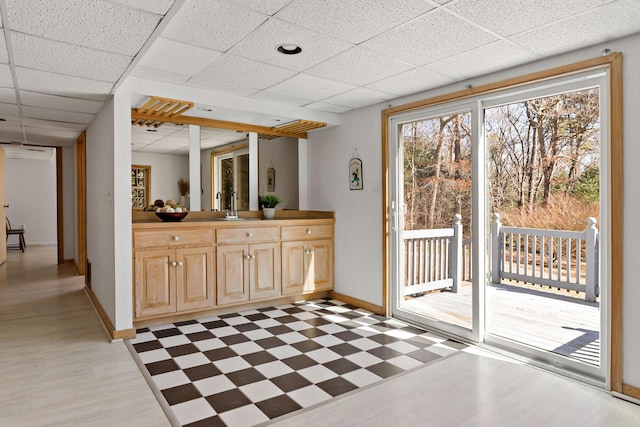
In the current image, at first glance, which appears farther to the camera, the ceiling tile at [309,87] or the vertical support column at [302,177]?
the vertical support column at [302,177]

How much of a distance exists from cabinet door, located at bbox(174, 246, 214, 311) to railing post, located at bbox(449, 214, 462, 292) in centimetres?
234

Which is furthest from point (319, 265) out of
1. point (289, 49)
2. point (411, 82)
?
point (289, 49)

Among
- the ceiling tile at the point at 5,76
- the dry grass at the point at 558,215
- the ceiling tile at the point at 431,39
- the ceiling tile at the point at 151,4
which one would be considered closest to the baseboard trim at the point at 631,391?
the dry grass at the point at 558,215

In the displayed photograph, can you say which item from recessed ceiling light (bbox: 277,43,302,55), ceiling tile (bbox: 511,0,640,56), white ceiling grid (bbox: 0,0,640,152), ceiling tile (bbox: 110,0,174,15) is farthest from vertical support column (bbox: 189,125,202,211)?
ceiling tile (bbox: 511,0,640,56)

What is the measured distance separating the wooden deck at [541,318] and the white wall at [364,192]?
1.20 feet

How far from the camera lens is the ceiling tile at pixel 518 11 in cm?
207

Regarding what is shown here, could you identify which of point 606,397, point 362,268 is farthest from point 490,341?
point 362,268

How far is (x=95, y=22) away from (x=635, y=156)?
122 inches

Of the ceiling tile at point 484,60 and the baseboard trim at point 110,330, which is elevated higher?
the ceiling tile at point 484,60

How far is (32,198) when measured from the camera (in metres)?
10.1

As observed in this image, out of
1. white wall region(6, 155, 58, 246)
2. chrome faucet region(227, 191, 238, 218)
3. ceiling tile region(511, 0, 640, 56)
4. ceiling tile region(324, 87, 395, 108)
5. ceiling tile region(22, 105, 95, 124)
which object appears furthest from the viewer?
white wall region(6, 155, 58, 246)

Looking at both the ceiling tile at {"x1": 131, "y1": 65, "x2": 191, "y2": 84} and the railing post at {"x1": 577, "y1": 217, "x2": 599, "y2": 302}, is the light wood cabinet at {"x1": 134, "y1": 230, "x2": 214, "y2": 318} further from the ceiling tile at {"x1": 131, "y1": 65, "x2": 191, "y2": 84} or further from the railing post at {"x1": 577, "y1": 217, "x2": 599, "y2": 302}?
the railing post at {"x1": 577, "y1": 217, "x2": 599, "y2": 302}

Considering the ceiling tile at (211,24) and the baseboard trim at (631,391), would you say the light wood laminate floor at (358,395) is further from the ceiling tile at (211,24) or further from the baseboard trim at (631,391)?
the ceiling tile at (211,24)

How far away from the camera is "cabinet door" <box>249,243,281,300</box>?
431 cm
